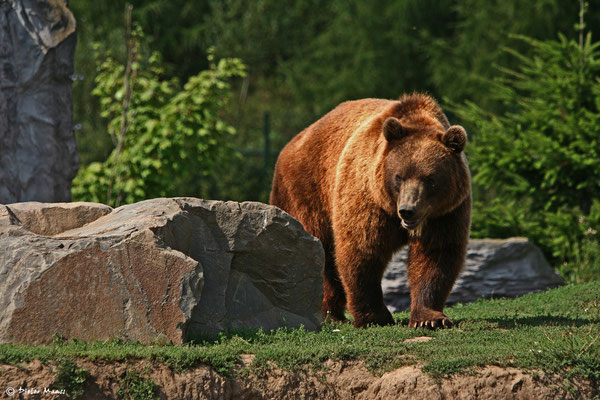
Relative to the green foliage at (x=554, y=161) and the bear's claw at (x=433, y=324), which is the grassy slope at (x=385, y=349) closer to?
the bear's claw at (x=433, y=324)

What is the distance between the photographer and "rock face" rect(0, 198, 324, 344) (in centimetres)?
471

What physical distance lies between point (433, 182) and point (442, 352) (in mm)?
1240

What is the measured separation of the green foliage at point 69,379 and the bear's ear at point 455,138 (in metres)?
2.83

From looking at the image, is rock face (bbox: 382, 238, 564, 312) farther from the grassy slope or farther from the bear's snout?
the bear's snout

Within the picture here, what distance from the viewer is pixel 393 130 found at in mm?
5758

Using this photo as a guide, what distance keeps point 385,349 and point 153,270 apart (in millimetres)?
1426

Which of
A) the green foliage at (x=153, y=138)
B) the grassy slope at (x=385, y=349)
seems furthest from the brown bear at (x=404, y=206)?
the green foliage at (x=153, y=138)

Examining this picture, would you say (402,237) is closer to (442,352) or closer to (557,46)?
(442,352)

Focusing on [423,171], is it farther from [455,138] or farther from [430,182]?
[455,138]

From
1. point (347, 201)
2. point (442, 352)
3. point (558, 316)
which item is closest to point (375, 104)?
point (347, 201)

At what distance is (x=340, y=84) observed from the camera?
18000 mm

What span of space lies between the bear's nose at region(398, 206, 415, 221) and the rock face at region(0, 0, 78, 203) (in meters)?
3.39

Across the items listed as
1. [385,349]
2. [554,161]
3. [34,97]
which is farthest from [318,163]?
[554,161]

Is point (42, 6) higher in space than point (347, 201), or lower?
higher
